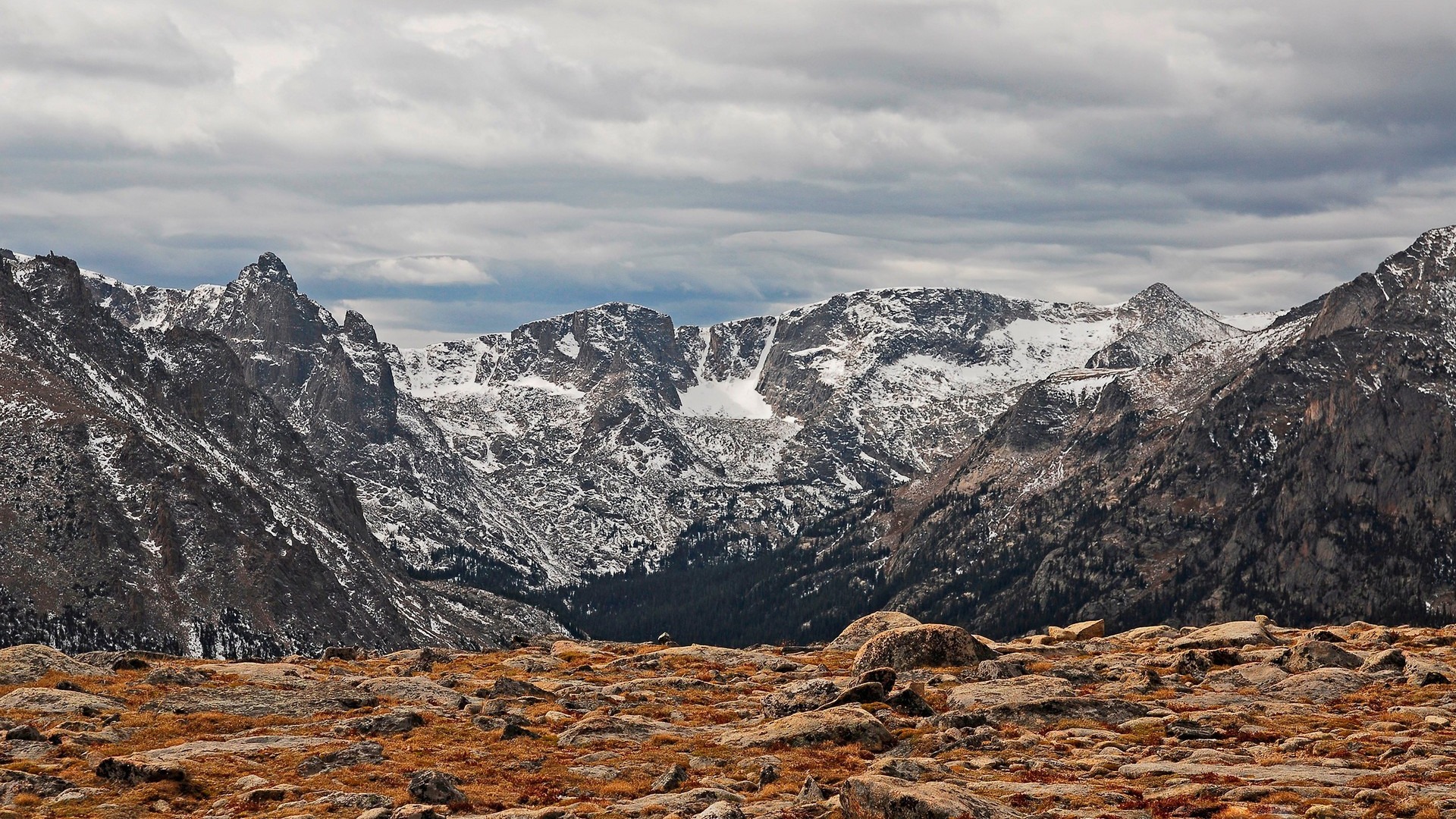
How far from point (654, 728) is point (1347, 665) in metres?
46.4

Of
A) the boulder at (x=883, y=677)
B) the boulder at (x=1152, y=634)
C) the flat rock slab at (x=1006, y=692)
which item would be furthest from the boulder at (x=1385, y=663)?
the boulder at (x=1152, y=634)

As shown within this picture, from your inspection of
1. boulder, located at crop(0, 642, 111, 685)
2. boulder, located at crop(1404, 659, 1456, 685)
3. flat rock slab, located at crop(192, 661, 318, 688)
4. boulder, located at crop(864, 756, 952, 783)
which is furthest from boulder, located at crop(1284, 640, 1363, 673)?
boulder, located at crop(0, 642, 111, 685)

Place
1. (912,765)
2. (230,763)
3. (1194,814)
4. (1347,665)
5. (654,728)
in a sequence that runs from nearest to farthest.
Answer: (1194,814)
(912,765)
(230,763)
(654,728)
(1347,665)

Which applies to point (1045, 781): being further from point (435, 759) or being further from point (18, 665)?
point (18, 665)

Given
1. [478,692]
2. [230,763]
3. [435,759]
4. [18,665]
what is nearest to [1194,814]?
[435,759]

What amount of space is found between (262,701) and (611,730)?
23.1 meters

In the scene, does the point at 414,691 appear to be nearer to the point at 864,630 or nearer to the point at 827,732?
the point at 827,732

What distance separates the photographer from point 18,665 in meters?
83.2

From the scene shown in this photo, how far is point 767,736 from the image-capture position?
6275 centimetres

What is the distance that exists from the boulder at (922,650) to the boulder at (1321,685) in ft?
61.2

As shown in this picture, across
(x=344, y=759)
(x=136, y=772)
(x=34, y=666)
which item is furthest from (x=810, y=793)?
(x=34, y=666)

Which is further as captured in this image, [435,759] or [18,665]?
[18,665]

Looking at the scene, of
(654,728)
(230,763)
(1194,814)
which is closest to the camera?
(1194,814)

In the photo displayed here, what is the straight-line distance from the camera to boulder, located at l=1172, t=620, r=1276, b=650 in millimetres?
101125
